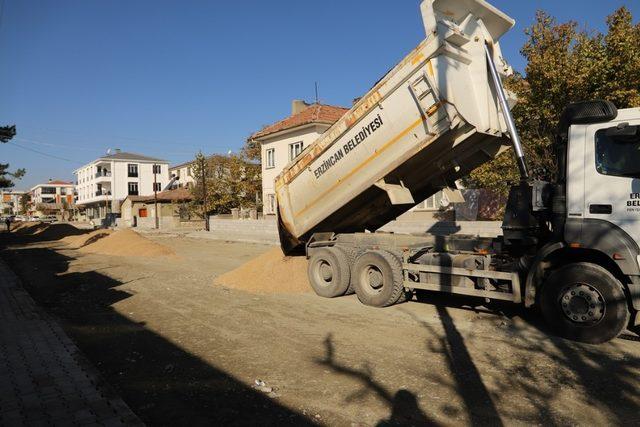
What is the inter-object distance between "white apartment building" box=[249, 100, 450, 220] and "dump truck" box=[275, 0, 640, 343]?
2056 cm

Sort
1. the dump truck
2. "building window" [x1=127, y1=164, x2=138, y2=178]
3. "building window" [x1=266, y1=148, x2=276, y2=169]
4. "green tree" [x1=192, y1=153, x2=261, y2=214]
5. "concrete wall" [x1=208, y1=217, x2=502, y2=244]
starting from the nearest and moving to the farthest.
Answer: the dump truck
"concrete wall" [x1=208, y1=217, x2=502, y2=244]
"building window" [x1=266, y1=148, x2=276, y2=169]
"green tree" [x1=192, y1=153, x2=261, y2=214]
"building window" [x1=127, y1=164, x2=138, y2=178]

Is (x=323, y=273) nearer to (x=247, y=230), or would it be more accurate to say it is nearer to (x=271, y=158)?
(x=247, y=230)

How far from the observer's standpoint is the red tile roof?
30938 mm

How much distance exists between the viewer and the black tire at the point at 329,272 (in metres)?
8.98

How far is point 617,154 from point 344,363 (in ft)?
13.9

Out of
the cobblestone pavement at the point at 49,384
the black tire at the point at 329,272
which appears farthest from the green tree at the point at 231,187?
the cobblestone pavement at the point at 49,384

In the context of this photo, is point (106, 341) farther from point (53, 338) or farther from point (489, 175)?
point (489, 175)

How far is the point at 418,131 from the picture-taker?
730cm

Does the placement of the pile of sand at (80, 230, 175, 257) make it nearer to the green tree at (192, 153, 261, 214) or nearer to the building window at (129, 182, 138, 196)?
the green tree at (192, 153, 261, 214)

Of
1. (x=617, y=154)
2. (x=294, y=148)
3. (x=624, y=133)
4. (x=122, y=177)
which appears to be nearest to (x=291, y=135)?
(x=294, y=148)

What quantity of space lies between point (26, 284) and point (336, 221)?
8.49m

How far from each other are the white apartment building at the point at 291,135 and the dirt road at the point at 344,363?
22.3m

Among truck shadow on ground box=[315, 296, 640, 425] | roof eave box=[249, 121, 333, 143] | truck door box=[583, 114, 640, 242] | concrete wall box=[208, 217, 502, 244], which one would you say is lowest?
truck shadow on ground box=[315, 296, 640, 425]

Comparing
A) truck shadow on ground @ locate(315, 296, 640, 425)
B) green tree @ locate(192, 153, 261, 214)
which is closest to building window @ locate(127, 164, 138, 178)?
green tree @ locate(192, 153, 261, 214)
